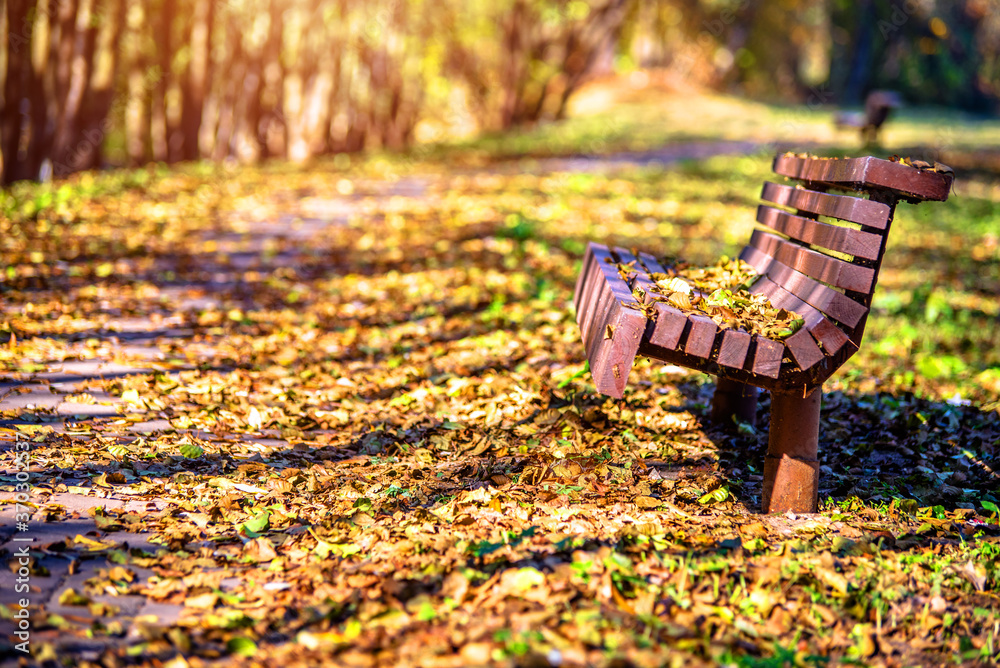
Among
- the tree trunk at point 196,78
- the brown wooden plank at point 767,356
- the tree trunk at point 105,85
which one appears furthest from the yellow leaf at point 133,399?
the tree trunk at point 196,78

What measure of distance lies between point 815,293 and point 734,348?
1.49 ft

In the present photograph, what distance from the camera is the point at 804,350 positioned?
276 centimetres

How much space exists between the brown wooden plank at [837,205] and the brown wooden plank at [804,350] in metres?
0.43

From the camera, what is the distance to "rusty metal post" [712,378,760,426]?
3.98 m

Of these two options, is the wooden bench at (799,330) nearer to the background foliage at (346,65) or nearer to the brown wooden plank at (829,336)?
the brown wooden plank at (829,336)

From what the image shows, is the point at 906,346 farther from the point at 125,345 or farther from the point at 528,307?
the point at 125,345

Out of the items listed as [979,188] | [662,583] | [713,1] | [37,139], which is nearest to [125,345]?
[662,583]

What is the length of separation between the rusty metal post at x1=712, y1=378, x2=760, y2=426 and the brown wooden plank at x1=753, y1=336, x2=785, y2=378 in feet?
3.90

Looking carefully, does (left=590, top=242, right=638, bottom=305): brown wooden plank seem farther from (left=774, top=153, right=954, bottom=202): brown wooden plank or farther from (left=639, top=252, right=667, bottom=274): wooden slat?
(left=774, top=153, right=954, bottom=202): brown wooden plank

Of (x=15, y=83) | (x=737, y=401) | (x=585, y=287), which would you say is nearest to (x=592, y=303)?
(x=585, y=287)

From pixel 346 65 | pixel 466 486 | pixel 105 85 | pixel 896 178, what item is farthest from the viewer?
pixel 346 65

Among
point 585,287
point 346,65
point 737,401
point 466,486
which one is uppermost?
point 346,65

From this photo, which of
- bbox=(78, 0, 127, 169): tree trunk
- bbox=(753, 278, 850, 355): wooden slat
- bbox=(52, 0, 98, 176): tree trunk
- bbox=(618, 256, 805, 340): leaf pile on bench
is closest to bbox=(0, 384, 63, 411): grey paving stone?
bbox=(618, 256, 805, 340): leaf pile on bench

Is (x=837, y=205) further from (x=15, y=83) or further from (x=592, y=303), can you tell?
(x=15, y=83)
